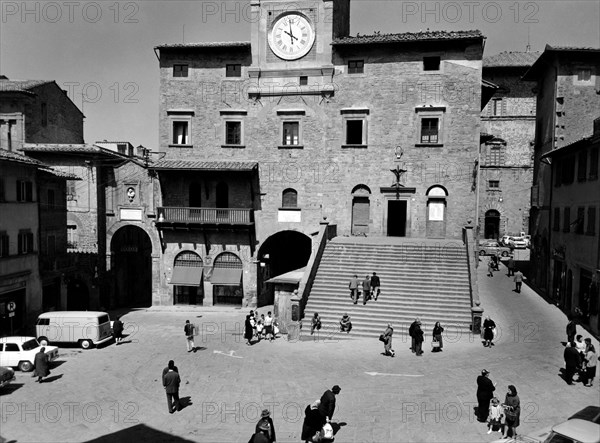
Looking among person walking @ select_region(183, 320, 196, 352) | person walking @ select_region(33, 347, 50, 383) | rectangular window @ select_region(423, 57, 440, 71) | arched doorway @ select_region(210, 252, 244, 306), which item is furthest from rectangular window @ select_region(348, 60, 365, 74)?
Answer: person walking @ select_region(33, 347, 50, 383)

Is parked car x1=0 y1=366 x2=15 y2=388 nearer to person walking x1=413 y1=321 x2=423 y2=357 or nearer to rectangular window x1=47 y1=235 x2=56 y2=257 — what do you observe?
rectangular window x1=47 y1=235 x2=56 y2=257

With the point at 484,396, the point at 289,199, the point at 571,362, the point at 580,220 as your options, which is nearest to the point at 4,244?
the point at 289,199

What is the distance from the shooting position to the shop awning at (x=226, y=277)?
33.6 m

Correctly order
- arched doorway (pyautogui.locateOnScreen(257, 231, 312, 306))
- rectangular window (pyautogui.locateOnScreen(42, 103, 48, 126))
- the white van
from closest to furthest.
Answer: the white van
arched doorway (pyautogui.locateOnScreen(257, 231, 312, 306))
rectangular window (pyautogui.locateOnScreen(42, 103, 48, 126))

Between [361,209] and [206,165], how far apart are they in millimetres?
11054

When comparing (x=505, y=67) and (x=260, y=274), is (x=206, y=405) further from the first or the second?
(x=505, y=67)

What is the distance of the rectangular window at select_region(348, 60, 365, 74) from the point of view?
1266 inches

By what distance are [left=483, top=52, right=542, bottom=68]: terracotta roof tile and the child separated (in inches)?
2008

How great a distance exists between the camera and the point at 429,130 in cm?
3153

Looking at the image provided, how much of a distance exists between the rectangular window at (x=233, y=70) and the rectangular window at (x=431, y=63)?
499 inches

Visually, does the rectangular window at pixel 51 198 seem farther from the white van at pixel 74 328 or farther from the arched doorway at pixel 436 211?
the arched doorway at pixel 436 211

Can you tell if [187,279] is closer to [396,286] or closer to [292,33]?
[396,286]

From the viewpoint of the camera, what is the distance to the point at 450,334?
22.1 metres

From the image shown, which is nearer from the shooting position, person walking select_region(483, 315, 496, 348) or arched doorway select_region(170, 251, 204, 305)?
person walking select_region(483, 315, 496, 348)
